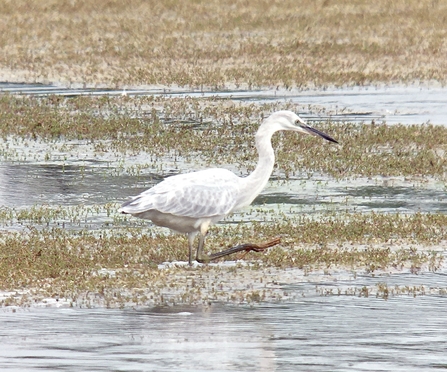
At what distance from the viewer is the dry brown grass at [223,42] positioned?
84.5 ft

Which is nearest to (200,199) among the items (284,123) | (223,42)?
(284,123)

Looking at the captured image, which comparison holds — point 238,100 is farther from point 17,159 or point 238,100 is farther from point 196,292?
point 196,292

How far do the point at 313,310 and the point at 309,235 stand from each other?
9.34 ft

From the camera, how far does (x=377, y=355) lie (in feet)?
24.5

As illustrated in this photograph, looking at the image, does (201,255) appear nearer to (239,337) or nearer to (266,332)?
(266,332)

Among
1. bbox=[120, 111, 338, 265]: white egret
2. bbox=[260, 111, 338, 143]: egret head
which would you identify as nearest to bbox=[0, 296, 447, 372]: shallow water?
bbox=[120, 111, 338, 265]: white egret

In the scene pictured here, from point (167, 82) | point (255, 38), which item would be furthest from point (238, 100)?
point (255, 38)

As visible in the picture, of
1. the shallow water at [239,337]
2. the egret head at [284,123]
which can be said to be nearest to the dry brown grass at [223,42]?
the egret head at [284,123]

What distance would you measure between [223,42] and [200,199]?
20250 millimetres

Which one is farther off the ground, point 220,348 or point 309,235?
point 309,235

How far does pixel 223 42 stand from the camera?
30.5 metres

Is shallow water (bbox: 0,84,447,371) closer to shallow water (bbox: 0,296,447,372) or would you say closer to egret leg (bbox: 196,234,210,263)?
shallow water (bbox: 0,296,447,372)

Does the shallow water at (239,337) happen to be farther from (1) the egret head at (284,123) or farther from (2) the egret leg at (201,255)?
(1) the egret head at (284,123)

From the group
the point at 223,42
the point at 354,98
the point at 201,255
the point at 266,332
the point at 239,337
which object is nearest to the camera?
the point at 239,337
